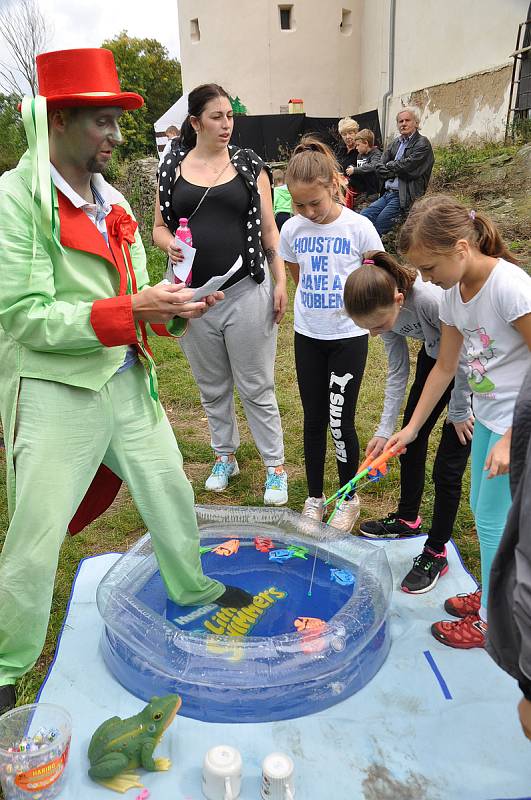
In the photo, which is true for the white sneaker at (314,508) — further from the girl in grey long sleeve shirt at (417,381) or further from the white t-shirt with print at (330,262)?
the white t-shirt with print at (330,262)

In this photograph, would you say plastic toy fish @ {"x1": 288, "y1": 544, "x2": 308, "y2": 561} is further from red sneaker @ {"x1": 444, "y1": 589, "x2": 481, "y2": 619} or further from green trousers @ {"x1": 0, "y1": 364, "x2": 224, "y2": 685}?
green trousers @ {"x1": 0, "y1": 364, "x2": 224, "y2": 685}

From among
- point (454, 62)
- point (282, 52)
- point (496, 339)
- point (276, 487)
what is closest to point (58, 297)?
point (496, 339)

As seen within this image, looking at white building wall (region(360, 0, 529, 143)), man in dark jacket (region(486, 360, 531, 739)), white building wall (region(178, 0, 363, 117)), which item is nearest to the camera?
man in dark jacket (region(486, 360, 531, 739))

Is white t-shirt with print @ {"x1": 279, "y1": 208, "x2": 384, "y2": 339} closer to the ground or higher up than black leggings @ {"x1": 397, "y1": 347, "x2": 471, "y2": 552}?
higher up

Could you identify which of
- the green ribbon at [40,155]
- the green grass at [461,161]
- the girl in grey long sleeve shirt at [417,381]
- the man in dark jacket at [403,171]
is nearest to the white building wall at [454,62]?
the green grass at [461,161]

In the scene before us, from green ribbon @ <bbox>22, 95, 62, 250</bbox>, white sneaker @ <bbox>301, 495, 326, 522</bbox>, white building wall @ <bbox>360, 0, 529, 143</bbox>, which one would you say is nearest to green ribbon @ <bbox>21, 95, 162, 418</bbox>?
green ribbon @ <bbox>22, 95, 62, 250</bbox>

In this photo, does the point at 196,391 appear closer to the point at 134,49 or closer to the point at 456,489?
the point at 456,489

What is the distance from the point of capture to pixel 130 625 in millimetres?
2244

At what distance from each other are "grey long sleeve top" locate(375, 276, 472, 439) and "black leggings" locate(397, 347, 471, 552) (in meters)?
0.07

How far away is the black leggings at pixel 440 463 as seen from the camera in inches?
98.0

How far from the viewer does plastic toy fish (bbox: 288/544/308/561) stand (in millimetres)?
2770

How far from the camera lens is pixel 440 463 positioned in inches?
99.7

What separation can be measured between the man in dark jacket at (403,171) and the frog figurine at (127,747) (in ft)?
21.1

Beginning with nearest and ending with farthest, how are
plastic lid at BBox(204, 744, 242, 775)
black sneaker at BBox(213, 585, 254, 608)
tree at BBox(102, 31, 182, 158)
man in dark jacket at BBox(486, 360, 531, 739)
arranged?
man in dark jacket at BBox(486, 360, 531, 739) < plastic lid at BBox(204, 744, 242, 775) < black sneaker at BBox(213, 585, 254, 608) < tree at BBox(102, 31, 182, 158)
